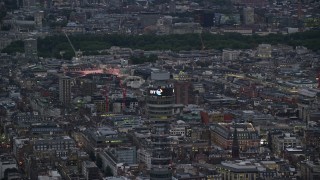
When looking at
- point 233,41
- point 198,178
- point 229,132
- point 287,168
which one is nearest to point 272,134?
point 229,132

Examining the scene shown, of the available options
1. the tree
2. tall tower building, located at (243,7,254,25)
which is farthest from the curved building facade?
tall tower building, located at (243,7,254,25)

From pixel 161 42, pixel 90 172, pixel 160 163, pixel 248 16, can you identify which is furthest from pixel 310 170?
pixel 248 16

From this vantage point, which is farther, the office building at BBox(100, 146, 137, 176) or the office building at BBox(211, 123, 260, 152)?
the office building at BBox(211, 123, 260, 152)

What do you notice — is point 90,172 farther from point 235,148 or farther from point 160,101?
point 160,101

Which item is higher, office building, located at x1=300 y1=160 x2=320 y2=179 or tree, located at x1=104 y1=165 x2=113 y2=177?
office building, located at x1=300 y1=160 x2=320 y2=179

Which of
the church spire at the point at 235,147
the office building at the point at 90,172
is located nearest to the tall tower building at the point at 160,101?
the church spire at the point at 235,147

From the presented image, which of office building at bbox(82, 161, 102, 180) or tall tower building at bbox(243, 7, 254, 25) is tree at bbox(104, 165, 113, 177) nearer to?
office building at bbox(82, 161, 102, 180)
